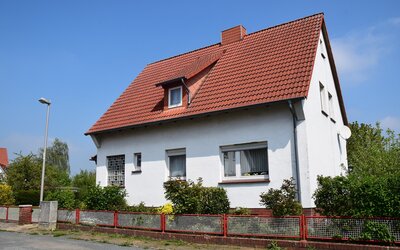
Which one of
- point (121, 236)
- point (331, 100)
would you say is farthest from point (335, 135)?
point (121, 236)

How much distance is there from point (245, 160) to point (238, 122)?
4.65ft

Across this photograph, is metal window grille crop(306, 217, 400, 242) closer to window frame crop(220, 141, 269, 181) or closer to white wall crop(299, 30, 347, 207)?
white wall crop(299, 30, 347, 207)

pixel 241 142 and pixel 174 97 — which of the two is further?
pixel 174 97

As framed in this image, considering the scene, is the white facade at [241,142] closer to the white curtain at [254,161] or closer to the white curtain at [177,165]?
the white curtain at [177,165]

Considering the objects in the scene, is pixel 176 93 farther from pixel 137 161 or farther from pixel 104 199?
pixel 104 199

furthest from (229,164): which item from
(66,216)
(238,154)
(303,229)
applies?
(66,216)

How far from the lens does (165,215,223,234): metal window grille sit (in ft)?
36.3

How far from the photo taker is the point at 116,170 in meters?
17.9

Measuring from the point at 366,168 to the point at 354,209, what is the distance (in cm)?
827

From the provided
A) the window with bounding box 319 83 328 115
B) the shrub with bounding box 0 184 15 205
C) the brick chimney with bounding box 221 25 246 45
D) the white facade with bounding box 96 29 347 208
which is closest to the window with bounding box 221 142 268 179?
the white facade with bounding box 96 29 347 208

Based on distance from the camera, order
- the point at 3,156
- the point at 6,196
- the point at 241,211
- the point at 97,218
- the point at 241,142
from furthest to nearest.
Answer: the point at 3,156, the point at 6,196, the point at 97,218, the point at 241,142, the point at 241,211

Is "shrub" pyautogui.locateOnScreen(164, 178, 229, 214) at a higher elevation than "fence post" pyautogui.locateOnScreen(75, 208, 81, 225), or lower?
higher

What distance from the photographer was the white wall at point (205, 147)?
12844 mm

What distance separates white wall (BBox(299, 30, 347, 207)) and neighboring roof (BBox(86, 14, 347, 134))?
787mm
